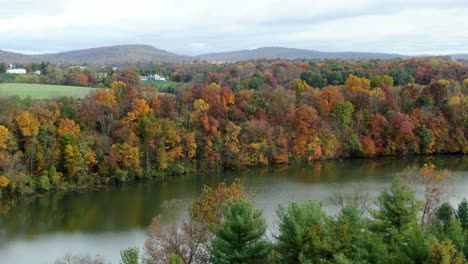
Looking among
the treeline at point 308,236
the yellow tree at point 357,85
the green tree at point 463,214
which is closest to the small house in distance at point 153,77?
the yellow tree at point 357,85

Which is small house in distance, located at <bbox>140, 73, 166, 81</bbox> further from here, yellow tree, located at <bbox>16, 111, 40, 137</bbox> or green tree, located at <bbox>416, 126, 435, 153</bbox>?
green tree, located at <bbox>416, 126, 435, 153</bbox>

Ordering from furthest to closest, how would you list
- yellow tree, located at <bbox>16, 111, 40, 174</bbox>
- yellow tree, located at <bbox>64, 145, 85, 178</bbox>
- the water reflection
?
yellow tree, located at <bbox>64, 145, 85, 178</bbox>, yellow tree, located at <bbox>16, 111, 40, 174</bbox>, the water reflection

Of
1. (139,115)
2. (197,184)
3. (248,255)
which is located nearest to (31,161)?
(139,115)

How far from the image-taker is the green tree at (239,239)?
13.5 m

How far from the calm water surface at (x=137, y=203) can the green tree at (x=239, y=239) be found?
7.46m

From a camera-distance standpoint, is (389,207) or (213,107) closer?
(389,207)

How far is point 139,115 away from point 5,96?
9.41 metres

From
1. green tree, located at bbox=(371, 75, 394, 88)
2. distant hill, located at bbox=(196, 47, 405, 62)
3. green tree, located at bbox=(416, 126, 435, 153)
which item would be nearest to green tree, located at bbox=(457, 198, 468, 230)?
green tree, located at bbox=(416, 126, 435, 153)

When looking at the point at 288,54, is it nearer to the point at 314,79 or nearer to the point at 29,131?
the point at 314,79

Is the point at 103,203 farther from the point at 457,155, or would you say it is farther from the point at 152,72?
the point at 152,72

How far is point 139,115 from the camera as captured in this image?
35.9 meters

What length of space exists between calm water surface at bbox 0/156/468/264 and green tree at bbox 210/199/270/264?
746 centimetres

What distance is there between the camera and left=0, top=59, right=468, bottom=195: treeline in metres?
31.7

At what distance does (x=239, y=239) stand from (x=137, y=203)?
1578cm
